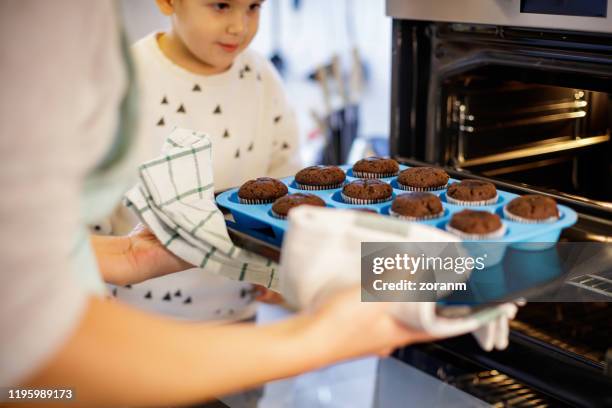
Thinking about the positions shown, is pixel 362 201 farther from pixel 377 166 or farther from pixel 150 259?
pixel 150 259

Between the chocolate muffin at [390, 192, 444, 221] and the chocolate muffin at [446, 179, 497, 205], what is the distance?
2.0 inches

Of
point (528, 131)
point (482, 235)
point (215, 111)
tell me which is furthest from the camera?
point (215, 111)

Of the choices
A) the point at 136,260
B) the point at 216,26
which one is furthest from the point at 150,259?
the point at 216,26

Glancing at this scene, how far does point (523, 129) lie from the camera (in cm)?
141

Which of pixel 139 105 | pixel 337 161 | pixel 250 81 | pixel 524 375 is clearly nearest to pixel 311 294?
pixel 139 105

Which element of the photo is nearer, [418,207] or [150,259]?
[418,207]

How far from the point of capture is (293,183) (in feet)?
3.98

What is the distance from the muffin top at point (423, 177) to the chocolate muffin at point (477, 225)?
0.17 m

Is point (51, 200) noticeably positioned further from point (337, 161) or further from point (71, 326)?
point (337, 161)

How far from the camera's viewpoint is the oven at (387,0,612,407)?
42.6 inches

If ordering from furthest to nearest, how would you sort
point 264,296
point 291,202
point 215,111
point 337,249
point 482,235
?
point 264,296
point 215,111
point 291,202
point 482,235
point 337,249

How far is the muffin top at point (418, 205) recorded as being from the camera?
0.99 m

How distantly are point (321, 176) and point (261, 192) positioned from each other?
0.36ft

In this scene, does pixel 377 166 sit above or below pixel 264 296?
above
